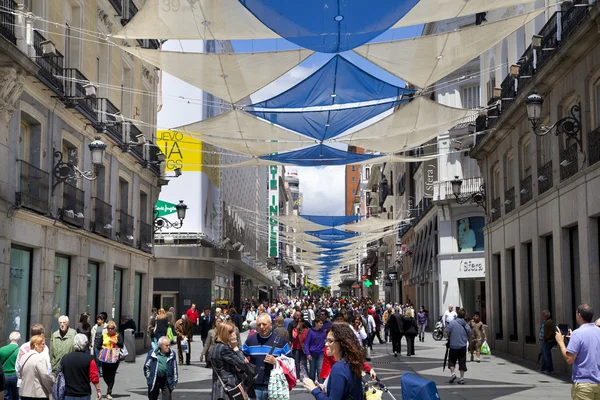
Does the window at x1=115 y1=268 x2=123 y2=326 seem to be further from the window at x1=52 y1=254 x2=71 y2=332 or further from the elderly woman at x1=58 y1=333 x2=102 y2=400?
the elderly woman at x1=58 y1=333 x2=102 y2=400

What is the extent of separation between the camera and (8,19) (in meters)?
16.5

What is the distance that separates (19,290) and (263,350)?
33.6ft

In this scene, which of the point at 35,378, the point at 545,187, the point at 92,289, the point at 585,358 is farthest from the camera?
the point at 92,289

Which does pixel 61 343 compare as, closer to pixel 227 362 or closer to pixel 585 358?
pixel 227 362

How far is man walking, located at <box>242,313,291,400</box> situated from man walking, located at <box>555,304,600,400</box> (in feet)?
10.5

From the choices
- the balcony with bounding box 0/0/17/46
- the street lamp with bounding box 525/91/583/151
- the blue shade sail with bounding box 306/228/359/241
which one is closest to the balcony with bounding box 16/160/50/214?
the balcony with bounding box 0/0/17/46

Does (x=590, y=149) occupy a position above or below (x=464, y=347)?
above

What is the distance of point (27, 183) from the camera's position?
1775 cm

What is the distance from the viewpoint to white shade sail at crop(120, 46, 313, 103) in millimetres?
17047

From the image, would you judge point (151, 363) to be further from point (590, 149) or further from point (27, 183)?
point (590, 149)

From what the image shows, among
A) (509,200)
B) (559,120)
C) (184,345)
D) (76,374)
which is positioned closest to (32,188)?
(184,345)

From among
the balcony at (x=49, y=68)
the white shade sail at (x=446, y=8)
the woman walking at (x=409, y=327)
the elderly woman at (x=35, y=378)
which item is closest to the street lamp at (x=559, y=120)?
the white shade sail at (x=446, y=8)

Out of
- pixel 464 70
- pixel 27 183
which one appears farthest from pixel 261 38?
pixel 464 70

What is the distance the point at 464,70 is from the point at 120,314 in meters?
21.2
